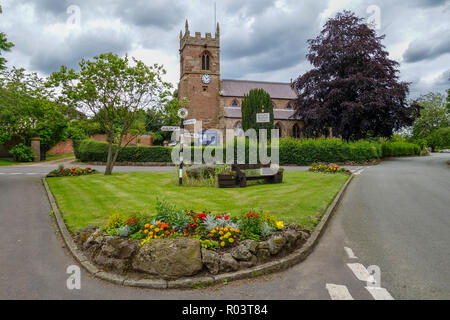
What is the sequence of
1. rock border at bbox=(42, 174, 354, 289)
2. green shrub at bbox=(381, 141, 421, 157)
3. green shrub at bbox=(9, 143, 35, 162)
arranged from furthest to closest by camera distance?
green shrub at bbox=(381, 141, 421, 157) → green shrub at bbox=(9, 143, 35, 162) → rock border at bbox=(42, 174, 354, 289)

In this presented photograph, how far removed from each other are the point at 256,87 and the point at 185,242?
172 ft

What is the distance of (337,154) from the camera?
2594 centimetres

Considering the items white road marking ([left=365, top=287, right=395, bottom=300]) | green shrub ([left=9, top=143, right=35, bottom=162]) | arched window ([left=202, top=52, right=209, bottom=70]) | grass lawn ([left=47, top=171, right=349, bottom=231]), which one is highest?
arched window ([left=202, top=52, right=209, bottom=70])

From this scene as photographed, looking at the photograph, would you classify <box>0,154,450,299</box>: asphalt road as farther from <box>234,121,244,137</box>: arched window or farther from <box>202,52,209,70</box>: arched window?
<box>202,52,209,70</box>: arched window

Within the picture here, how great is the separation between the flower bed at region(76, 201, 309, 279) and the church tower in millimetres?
43411

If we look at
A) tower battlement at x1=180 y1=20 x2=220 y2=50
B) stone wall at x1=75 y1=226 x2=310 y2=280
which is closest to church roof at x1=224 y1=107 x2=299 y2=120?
tower battlement at x1=180 y1=20 x2=220 y2=50

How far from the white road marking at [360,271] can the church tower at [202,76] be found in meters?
44.7

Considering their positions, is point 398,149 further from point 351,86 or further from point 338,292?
point 338,292

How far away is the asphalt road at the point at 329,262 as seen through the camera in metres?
3.87

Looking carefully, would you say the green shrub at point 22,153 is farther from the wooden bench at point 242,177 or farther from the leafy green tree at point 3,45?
the wooden bench at point 242,177

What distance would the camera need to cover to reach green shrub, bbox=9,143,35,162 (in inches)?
1170

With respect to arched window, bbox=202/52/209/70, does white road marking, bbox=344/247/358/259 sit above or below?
below

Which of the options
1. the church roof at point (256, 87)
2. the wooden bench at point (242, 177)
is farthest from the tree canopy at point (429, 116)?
the wooden bench at point (242, 177)

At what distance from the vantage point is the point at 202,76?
48969 mm
